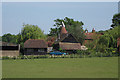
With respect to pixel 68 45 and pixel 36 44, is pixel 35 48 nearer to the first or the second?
pixel 36 44

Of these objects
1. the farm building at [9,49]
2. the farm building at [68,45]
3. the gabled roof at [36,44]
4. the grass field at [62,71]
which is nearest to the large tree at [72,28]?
the farm building at [68,45]

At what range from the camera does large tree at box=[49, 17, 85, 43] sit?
81875 millimetres

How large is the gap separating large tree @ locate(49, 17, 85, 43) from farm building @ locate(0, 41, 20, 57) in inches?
1180

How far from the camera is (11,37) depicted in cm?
13038

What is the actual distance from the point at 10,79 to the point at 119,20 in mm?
77725

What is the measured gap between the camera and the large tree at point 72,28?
81.9m

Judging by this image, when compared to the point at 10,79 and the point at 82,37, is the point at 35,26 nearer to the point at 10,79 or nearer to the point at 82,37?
the point at 82,37

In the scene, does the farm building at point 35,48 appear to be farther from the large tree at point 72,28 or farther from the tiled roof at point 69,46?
the large tree at point 72,28

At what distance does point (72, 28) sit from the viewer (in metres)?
83.4

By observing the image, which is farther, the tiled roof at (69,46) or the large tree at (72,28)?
the large tree at (72,28)

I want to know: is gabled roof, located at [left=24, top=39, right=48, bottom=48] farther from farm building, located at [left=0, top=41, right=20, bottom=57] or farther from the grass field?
the grass field

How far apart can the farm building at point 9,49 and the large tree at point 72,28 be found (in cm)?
2998

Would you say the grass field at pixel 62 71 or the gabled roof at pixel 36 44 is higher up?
the gabled roof at pixel 36 44

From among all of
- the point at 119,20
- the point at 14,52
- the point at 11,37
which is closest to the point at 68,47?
the point at 14,52
